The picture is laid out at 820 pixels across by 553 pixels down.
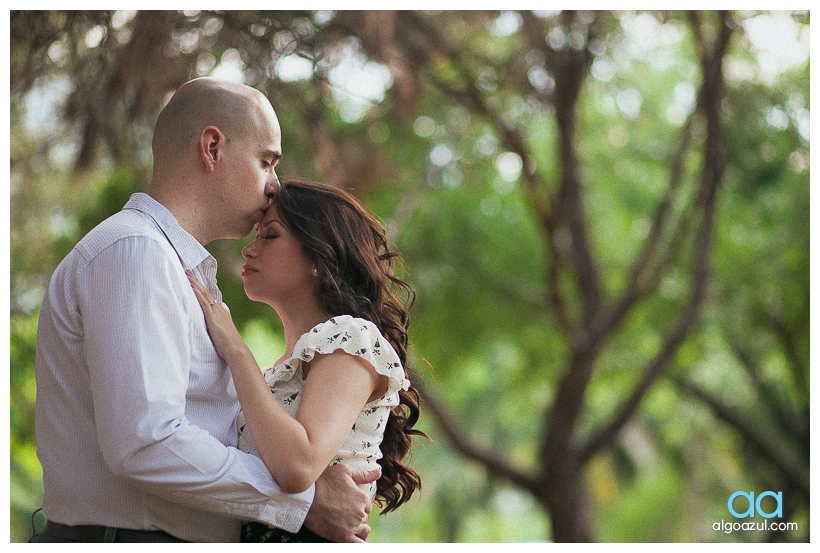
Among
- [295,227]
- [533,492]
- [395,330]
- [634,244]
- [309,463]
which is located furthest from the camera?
[634,244]

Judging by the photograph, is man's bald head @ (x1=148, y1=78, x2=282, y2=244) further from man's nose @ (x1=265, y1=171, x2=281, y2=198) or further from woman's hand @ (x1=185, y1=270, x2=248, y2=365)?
woman's hand @ (x1=185, y1=270, x2=248, y2=365)

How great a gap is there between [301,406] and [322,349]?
0.14 metres

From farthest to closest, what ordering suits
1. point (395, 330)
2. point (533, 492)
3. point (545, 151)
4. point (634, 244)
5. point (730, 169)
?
point (545, 151), point (634, 244), point (730, 169), point (533, 492), point (395, 330)

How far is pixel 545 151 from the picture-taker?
35.3 feet

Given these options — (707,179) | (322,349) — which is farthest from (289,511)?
(707,179)

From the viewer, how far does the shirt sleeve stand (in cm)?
148

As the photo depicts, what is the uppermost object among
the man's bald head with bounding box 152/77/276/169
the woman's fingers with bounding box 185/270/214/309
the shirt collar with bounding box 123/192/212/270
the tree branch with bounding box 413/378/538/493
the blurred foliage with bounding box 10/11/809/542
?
the man's bald head with bounding box 152/77/276/169

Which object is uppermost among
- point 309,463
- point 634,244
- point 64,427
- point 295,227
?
point 295,227

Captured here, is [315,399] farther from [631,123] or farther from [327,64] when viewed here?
[631,123]

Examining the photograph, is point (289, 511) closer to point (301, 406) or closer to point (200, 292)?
point (301, 406)

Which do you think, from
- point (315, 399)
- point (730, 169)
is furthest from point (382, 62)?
point (730, 169)

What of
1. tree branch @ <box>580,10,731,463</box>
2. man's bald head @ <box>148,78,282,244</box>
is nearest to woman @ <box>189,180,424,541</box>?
man's bald head @ <box>148,78,282,244</box>

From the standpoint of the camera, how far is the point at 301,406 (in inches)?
66.2
